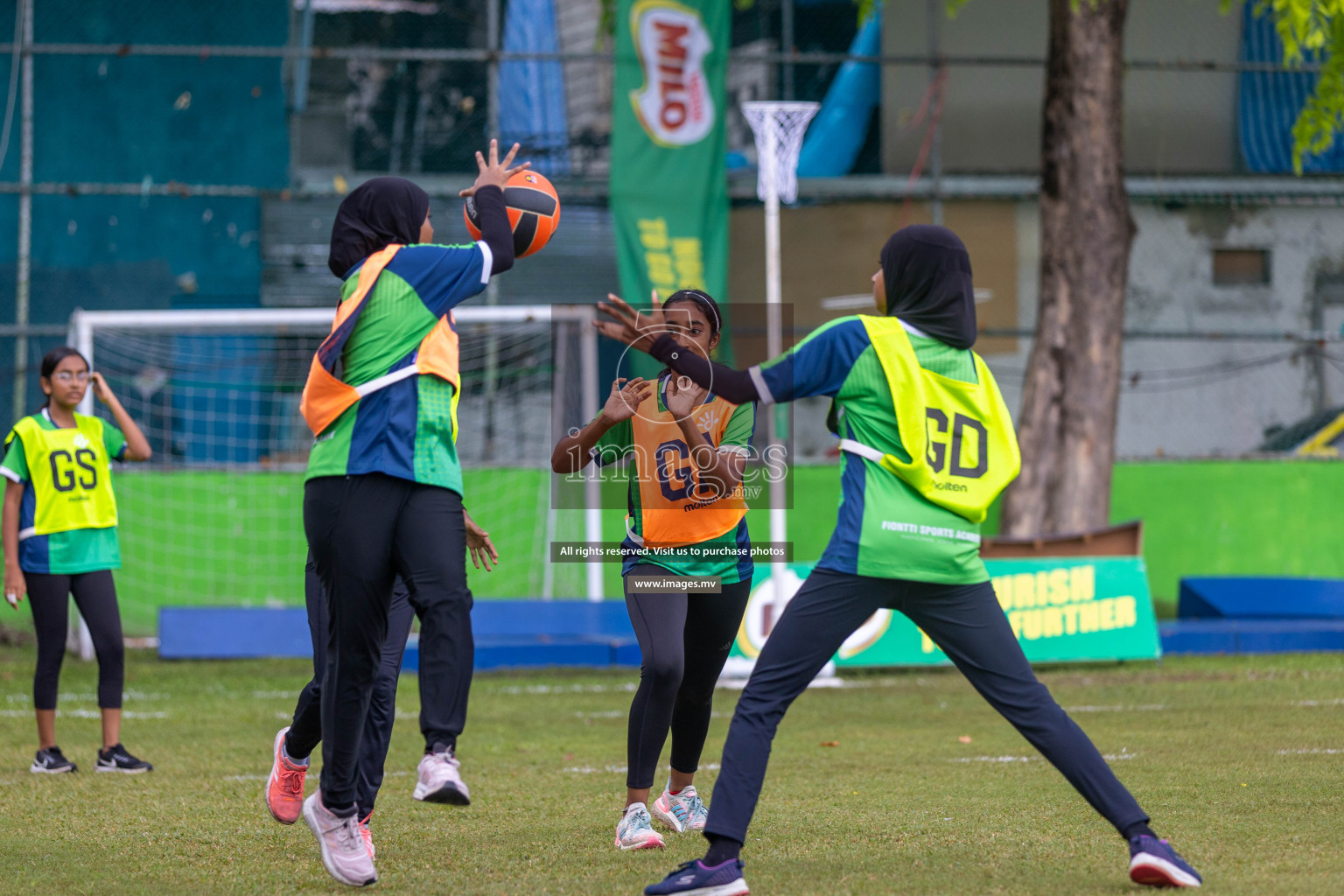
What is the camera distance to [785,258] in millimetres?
15875

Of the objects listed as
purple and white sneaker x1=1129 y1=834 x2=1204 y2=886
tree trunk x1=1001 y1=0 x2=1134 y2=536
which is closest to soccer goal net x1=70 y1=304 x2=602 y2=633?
tree trunk x1=1001 y1=0 x2=1134 y2=536

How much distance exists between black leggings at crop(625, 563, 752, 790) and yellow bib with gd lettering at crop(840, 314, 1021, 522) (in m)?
1.15

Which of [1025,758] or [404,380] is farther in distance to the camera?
[1025,758]

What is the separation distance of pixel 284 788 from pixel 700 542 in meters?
1.72

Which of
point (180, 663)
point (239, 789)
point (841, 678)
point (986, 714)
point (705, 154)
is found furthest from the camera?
point (705, 154)

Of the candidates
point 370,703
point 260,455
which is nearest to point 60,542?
point 370,703

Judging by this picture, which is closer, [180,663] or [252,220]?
[180,663]

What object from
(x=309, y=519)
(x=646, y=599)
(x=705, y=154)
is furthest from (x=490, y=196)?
(x=705, y=154)

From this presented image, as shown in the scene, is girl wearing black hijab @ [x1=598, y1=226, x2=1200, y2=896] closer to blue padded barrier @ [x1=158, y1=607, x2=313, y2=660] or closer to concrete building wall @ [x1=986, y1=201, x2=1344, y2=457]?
blue padded barrier @ [x1=158, y1=607, x2=313, y2=660]

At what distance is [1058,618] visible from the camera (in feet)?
36.3

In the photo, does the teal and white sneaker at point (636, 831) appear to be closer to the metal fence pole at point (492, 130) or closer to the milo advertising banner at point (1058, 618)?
the milo advertising banner at point (1058, 618)

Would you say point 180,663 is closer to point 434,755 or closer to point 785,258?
point 785,258

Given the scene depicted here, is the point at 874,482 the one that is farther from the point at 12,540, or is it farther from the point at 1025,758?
the point at 12,540

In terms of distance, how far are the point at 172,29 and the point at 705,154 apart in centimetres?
641
